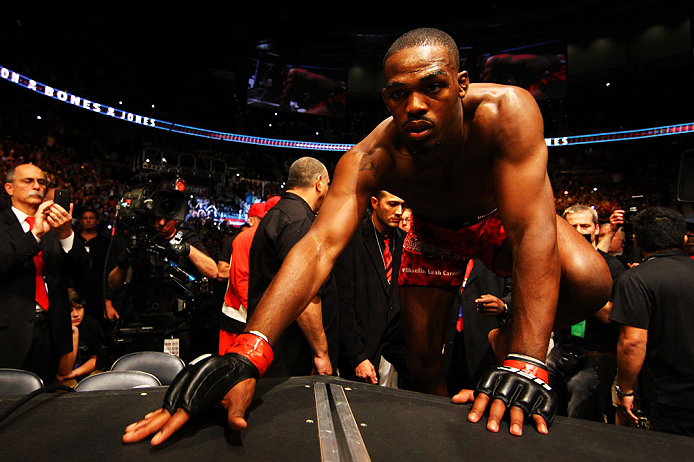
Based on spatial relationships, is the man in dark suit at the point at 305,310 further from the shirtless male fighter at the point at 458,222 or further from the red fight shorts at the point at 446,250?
the shirtless male fighter at the point at 458,222

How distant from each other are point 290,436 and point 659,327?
2144 millimetres

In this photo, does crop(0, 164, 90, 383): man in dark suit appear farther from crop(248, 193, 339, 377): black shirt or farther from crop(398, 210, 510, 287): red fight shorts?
crop(398, 210, 510, 287): red fight shorts

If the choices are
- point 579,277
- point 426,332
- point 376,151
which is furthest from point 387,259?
point 579,277

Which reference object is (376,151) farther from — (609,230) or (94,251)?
(94,251)

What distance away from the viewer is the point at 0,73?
8680mm

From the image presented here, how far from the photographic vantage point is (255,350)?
1.10 meters

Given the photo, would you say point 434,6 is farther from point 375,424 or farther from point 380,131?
point 375,424

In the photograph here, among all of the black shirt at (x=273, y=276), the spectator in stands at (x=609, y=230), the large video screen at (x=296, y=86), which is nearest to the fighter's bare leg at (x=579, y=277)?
the black shirt at (x=273, y=276)

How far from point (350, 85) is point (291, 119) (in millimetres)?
2554

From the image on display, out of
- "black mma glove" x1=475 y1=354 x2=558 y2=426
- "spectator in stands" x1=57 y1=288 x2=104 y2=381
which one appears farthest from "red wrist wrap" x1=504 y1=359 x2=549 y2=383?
"spectator in stands" x1=57 y1=288 x2=104 y2=381

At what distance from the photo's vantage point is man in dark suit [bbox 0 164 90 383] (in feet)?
7.98

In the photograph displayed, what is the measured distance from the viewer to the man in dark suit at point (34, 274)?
2.43m

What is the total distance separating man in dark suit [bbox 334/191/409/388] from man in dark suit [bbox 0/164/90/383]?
1725mm

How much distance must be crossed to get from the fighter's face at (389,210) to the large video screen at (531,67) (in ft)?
35.0
